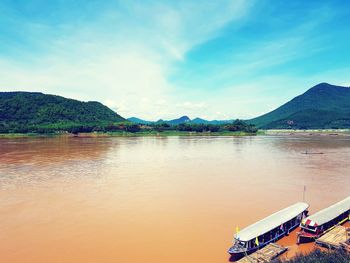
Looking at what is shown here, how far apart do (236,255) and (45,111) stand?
154 meters

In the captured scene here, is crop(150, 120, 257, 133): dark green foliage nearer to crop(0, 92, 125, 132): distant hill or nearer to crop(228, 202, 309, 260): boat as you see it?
crop(0, 92, 125, 132): distant hill

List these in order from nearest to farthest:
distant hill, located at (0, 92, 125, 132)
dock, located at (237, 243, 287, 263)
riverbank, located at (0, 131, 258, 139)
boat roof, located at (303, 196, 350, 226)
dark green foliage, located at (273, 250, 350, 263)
→ dark green foliage, located at (273, 250, 350, 263), dock, located at (237, 243, 287, 263), boat roof, located at (303, 196, 350, 226), riverbank, located at (0, 131, 258, 139), distant hill, located at (0, 92, 125, 132)

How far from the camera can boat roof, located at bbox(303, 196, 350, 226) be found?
42.2ft

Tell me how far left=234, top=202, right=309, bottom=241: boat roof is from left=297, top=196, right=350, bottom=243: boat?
902 millimetres

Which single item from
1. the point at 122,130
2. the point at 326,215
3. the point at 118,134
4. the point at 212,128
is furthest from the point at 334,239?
the point at 212,128

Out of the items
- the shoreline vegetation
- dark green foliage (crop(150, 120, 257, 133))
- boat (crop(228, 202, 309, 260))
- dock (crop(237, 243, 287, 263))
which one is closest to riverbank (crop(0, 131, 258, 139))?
the shoreline vegetation

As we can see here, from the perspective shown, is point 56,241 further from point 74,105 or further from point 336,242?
point 74,105

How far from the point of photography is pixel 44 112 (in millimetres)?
142750

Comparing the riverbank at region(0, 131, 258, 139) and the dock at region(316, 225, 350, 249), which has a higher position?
the riverbank at region(0, 131, 258, 139)

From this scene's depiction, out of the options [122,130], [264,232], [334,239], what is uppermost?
[122,130]

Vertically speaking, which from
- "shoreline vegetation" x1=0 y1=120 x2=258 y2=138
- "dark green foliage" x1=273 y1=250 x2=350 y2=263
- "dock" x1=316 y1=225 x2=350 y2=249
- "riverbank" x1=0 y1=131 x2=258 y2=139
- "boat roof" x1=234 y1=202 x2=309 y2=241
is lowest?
"dock" x1=316 y1=225 x2=350 y2=249

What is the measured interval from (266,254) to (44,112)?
506 ft

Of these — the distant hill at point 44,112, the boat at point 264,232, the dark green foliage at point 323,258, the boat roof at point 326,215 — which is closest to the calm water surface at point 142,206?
the boat at point 264,232

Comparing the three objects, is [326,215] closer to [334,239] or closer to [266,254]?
[334,239]
